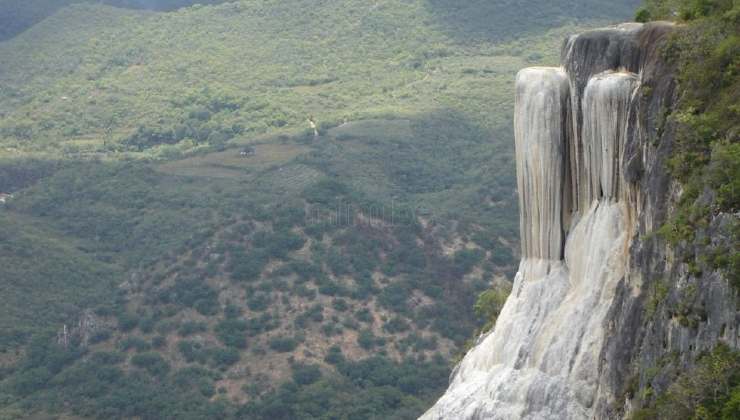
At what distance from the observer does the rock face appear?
21469 mm

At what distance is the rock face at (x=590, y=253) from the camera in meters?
21.5

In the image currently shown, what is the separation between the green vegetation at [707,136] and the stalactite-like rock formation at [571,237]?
591 millimetres

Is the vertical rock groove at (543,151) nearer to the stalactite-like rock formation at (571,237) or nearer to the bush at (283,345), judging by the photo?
the stalactite-like rock formation at (571,237)

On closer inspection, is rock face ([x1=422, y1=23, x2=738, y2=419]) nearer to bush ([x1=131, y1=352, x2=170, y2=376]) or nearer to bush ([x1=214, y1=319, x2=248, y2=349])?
bush ([x1=131, y1=352, x2=170, y2=376])

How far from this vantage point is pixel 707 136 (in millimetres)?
20938

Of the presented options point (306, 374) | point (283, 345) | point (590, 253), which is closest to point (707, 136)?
point (590, 253)

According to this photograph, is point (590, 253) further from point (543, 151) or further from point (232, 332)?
point (232, 332)

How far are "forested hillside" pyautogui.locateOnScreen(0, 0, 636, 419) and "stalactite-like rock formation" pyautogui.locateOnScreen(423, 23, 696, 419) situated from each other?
35.8 ft

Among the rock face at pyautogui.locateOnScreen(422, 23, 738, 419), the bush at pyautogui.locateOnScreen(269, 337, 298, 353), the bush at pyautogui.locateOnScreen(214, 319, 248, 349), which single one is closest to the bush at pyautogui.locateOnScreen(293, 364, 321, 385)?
the bush at pyautogui.locateOnScreen(269, 337, 298, 353)

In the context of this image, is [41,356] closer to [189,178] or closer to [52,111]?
[189,178]

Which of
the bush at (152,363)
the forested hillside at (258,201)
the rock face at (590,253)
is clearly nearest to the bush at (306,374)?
the forested hillside at (258,201)

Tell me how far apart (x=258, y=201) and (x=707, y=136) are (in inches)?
3393

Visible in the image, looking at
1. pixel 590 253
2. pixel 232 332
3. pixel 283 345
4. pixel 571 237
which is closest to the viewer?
pixel 590 253

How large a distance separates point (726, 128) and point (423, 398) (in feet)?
184
